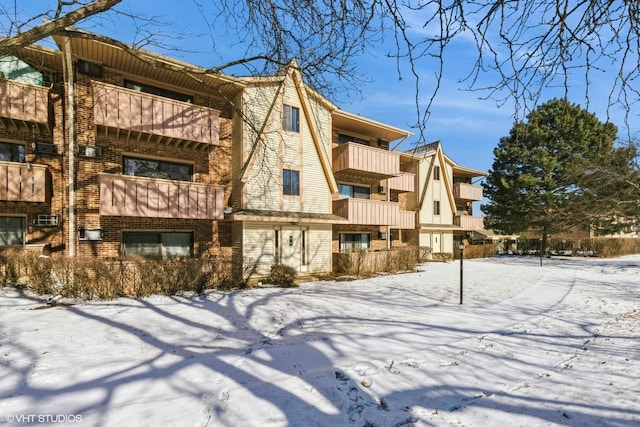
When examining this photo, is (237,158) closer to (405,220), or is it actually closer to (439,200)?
(405,220)

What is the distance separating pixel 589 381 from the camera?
446 cm

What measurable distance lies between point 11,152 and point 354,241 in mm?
16229

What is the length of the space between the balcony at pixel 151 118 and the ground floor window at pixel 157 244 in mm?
3819

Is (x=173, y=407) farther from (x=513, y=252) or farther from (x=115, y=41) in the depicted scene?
(x=513, y=252)

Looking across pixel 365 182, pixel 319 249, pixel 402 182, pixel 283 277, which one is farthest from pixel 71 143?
pixel 402 182

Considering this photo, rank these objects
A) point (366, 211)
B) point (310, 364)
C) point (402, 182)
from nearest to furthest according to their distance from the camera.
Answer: point (310, 364)
point (366, 211)
point (402, 182)

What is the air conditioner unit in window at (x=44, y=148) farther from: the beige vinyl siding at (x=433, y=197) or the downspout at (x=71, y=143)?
the beige vinyl siding at (x=433, y=197)

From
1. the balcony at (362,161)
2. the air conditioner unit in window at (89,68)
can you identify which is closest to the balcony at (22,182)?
the air conditioner unit in window at (89,68)

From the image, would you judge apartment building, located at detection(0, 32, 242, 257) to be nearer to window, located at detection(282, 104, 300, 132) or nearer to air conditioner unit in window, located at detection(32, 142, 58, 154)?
air conditioner unit in window, located at detection(32, 142, 58, 154)

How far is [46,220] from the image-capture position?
1114 centimetres

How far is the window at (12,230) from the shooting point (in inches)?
428

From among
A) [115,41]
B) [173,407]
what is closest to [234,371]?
[173,407]

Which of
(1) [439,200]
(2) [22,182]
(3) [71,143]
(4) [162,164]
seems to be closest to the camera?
(2) [22,182]

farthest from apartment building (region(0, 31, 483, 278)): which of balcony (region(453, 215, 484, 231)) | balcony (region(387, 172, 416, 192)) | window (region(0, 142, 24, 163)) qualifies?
balcony (region(453, 215, 484, 231))
